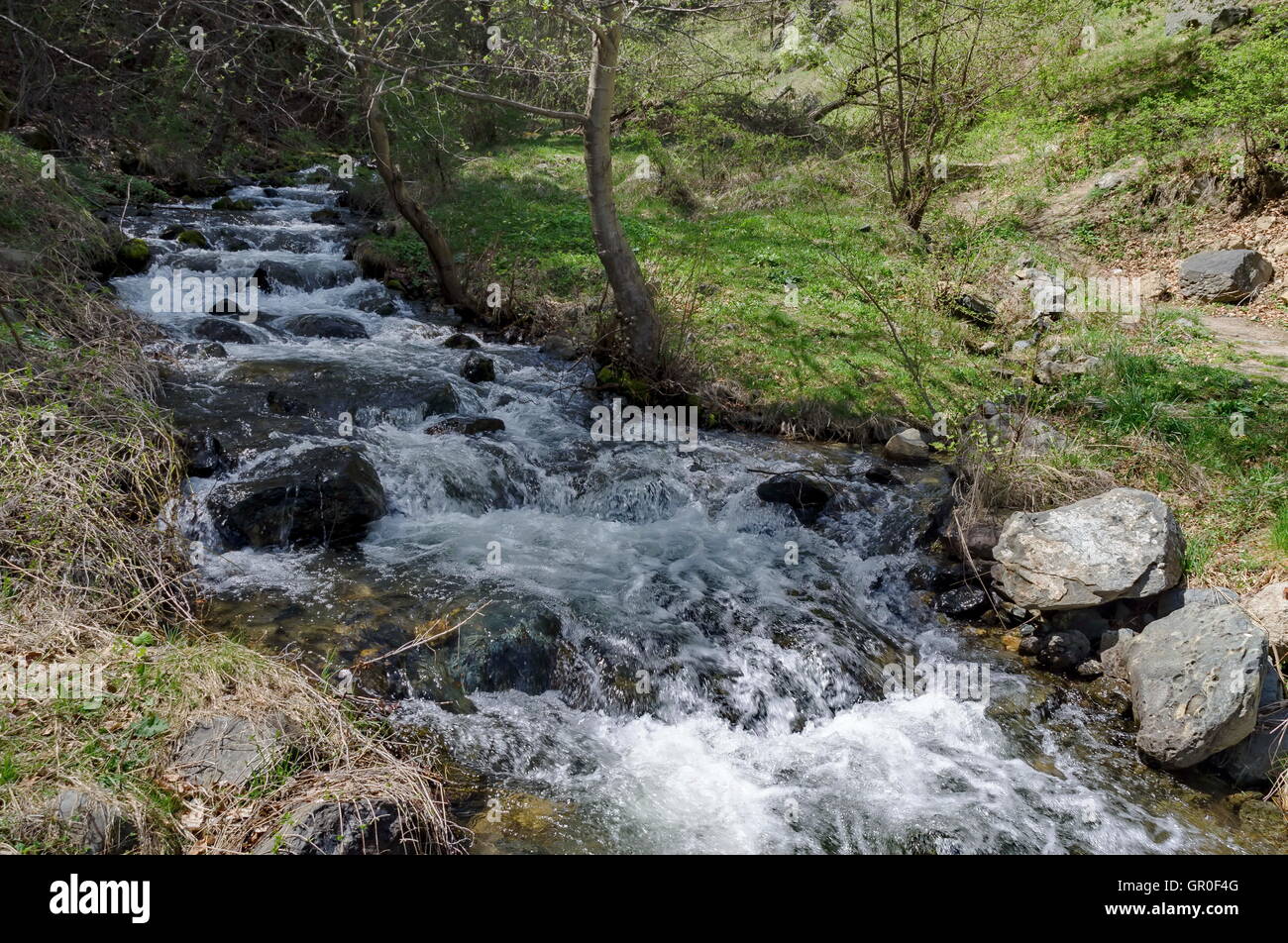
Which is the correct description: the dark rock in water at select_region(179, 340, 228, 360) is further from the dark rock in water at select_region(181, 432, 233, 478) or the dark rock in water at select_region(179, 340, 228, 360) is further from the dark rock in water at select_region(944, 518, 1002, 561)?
the dark rock in water at select_region(944, 518, 1002, 561)

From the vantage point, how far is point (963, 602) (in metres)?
6.08

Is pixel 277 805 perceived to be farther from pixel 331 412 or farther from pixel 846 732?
pixel 331 412

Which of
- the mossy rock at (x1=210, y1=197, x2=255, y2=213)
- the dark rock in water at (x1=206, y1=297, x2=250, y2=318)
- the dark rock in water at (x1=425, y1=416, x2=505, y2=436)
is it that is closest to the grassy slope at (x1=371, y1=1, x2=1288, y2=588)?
the dark rock in water at (x1=425, y1=416, x2=505, y2=436)

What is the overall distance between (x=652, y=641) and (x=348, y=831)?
2517mm

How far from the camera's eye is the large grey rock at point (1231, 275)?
33.8 ft

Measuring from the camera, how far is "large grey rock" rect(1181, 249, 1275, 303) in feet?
33.8

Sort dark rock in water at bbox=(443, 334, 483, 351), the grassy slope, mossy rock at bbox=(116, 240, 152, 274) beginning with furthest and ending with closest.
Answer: mossy rock at bbox=(116, 240, 152, 274)
dark rock in water at bbox=(443, 334, 483, 351)
the grassy slope

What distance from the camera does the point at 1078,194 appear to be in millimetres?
13469

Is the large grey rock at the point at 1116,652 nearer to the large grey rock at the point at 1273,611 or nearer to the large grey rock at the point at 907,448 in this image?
the large grey rock at the point at 1273,611

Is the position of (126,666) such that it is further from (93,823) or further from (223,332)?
(223,332)

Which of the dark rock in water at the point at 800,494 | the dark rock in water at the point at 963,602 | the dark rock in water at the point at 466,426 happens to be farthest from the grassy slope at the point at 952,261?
the dark rock in water at the point at 466,426

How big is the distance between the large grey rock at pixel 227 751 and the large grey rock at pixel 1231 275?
12314 millimetres

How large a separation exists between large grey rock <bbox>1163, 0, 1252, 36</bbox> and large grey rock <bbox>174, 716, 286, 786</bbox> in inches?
704

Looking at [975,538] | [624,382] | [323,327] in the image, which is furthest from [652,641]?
[323,327]
